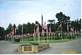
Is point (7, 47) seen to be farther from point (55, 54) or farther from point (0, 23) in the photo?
point (55, 54)

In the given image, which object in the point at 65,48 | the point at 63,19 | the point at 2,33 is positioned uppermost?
the point at 63,19

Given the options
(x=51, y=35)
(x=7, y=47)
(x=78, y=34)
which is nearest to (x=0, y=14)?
(x=7, y=47)

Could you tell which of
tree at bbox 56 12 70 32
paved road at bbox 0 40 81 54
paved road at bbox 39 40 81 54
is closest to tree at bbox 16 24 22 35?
paved road at bbox 0 40 81 54

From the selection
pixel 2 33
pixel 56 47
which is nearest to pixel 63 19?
pixel 56 47

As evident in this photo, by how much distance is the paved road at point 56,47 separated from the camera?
2.20m

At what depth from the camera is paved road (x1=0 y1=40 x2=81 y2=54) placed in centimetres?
220

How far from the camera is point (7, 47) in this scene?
7.33 ft

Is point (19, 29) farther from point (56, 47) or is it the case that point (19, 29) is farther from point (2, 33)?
point (56, 47)

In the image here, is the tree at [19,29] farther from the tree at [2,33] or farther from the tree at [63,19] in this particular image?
the tree at [63,19]

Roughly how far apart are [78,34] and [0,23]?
3.32ft

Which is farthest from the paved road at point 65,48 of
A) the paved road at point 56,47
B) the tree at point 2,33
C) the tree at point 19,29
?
the tree at point 2,33

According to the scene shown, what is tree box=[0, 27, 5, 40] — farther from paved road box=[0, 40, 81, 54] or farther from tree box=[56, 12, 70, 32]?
tree box=[56, 12, 70, 32]

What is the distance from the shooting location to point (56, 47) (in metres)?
2.23

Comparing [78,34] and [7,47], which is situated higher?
[78,34]
